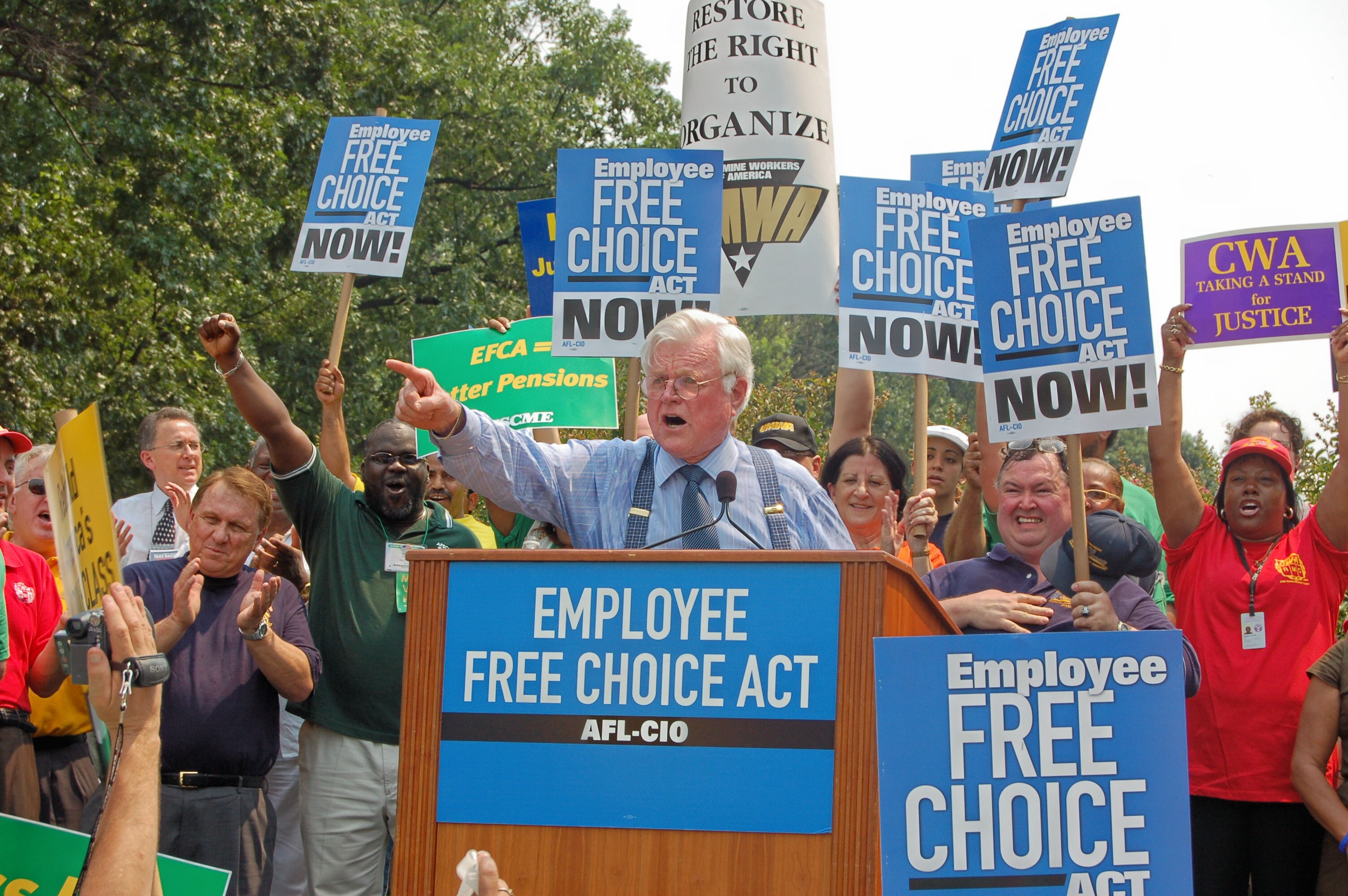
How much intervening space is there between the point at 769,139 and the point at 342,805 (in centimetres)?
351

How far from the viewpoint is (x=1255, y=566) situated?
4758 millimetres

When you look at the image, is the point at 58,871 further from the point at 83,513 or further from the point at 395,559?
the point at 395,559

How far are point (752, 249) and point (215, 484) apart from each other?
260 cm

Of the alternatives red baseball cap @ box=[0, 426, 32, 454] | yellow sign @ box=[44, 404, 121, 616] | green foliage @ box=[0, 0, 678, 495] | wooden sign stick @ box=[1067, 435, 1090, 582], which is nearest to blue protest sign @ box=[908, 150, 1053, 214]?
wooden sign stick @ box=[1067, 435, 1090, 582]

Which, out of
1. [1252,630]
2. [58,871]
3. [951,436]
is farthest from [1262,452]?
[58,871]

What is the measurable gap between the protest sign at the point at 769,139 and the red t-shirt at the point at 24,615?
3.01m

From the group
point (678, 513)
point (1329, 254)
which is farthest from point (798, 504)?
point (1329, 254)

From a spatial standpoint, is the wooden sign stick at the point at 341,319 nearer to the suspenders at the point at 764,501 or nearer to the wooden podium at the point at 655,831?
the suspenders at the point at 764,501

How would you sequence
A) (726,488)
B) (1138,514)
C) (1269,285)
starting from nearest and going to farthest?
(726,488) < (1138,514) < (1269,285)

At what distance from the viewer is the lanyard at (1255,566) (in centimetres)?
468

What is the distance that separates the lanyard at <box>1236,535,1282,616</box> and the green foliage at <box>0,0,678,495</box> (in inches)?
428

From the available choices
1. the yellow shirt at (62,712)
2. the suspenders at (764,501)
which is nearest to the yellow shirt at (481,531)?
the yellow shirt at (62,712)

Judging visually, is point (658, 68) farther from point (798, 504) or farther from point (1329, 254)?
point (798, 504)

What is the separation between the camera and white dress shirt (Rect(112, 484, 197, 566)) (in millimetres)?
6086
